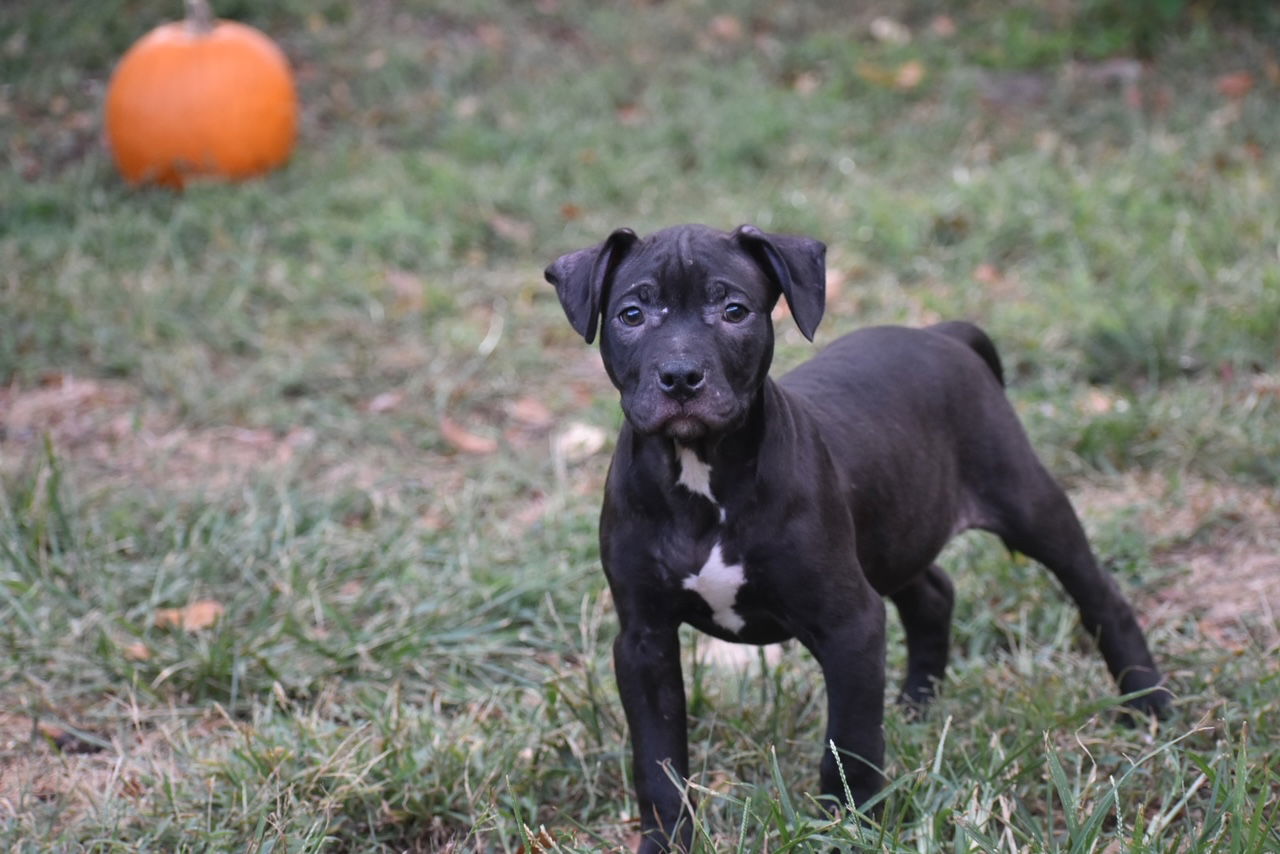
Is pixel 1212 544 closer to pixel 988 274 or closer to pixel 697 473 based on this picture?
pixel 697 473

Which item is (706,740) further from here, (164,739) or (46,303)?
(46,303)

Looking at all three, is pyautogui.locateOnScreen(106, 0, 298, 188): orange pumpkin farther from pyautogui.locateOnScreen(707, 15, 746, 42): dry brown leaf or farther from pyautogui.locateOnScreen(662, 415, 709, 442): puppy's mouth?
pyautogui.locateOnScreen(662, 415, 709, 442): puppy's mouth

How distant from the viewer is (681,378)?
9.95 feet

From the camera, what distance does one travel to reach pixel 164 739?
167 inches

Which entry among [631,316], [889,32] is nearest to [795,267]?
[631,316]

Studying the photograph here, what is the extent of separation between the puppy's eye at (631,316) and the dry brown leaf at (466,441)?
3.09m

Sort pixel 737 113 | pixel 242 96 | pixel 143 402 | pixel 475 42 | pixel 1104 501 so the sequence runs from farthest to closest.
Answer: pixel 475 42 < pixel 737 113 < pixel 242 96 < pixel 143 402 < pixel 1104 501

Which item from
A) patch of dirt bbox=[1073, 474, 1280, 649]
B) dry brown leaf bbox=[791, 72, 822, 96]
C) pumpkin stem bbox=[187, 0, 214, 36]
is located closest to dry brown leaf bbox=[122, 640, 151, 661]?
patch of dirt bbox=[1073, 474, 1280, 649]

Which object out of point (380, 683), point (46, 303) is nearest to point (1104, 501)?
point (380, 683)

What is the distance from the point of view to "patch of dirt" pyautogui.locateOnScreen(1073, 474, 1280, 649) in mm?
4625

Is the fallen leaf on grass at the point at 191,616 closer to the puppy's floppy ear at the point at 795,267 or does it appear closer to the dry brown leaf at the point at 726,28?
the puppy's floppy ear at the point at 795,267

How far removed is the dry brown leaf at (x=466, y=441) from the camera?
626 centimetres

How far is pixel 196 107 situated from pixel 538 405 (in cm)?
384

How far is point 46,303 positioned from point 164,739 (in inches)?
149
